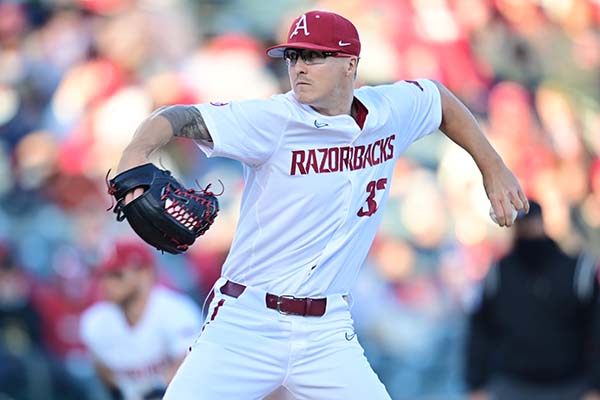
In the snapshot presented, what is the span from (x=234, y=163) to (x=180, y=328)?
3.70 metres

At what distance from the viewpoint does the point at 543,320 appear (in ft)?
24.9

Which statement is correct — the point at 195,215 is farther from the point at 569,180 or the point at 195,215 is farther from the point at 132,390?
the point at 569,180

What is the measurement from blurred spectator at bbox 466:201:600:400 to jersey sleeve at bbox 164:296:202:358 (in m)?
2.07

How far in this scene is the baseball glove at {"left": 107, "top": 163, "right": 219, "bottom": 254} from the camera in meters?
4.14

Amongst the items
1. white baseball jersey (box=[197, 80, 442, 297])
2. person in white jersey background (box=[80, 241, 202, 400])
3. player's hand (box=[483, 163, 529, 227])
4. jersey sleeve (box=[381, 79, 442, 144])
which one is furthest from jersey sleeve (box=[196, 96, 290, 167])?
person in white jersey background (box=[80, 241, 202, 400])

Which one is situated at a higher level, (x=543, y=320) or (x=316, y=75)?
(x=316, y=75)

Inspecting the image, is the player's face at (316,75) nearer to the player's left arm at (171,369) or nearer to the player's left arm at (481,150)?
the player's left arm at (481,150)

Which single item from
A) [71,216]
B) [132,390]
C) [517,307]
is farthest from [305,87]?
[71,216]

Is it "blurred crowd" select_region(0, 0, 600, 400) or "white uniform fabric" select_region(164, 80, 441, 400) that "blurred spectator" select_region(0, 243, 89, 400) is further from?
"white uniform fabric" select_region(164, 80, 441, 400)

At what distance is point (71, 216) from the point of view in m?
9.66

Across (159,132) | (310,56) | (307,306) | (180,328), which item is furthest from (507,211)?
(180,328)

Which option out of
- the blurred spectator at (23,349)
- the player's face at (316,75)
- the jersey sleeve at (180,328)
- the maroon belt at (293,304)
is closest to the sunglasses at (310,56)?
the player's face at (316,75)

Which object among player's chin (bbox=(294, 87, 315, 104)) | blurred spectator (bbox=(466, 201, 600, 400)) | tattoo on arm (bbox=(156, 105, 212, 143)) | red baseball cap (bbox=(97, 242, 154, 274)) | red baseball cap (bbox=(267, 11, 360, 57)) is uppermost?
red baseball cap (bbox=(267, 11, 360, 57))

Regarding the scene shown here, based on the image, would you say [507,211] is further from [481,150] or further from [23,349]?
[23,349]
